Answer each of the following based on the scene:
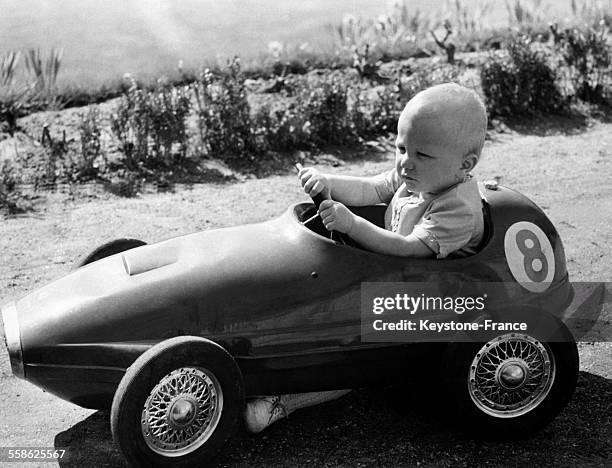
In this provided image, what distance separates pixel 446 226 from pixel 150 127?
124 inches

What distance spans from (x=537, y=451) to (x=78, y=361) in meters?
1.71

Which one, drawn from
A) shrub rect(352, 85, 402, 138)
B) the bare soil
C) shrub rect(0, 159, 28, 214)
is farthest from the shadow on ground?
shrub rect(352, 85, 402, 138)

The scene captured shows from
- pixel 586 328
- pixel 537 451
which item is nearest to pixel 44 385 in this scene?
pixel 537 451

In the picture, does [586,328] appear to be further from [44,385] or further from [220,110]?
[220,110]

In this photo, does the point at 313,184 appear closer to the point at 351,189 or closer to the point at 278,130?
the point at 351,189

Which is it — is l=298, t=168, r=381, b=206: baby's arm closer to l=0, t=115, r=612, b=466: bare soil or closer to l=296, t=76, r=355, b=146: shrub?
l=0, t=115, r=612, b=466: bare soil

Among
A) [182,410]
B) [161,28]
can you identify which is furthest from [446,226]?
[161,28]

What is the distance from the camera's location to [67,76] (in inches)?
299

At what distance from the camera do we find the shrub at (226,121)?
6.45 metres

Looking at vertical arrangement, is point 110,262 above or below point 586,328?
above

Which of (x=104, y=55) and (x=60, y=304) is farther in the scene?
(x=104, y=55)

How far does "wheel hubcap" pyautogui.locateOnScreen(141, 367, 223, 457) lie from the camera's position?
10.6 ft

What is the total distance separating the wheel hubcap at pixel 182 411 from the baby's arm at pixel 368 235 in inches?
28.2

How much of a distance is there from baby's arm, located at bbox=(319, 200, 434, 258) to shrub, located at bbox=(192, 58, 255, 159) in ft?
10.1
